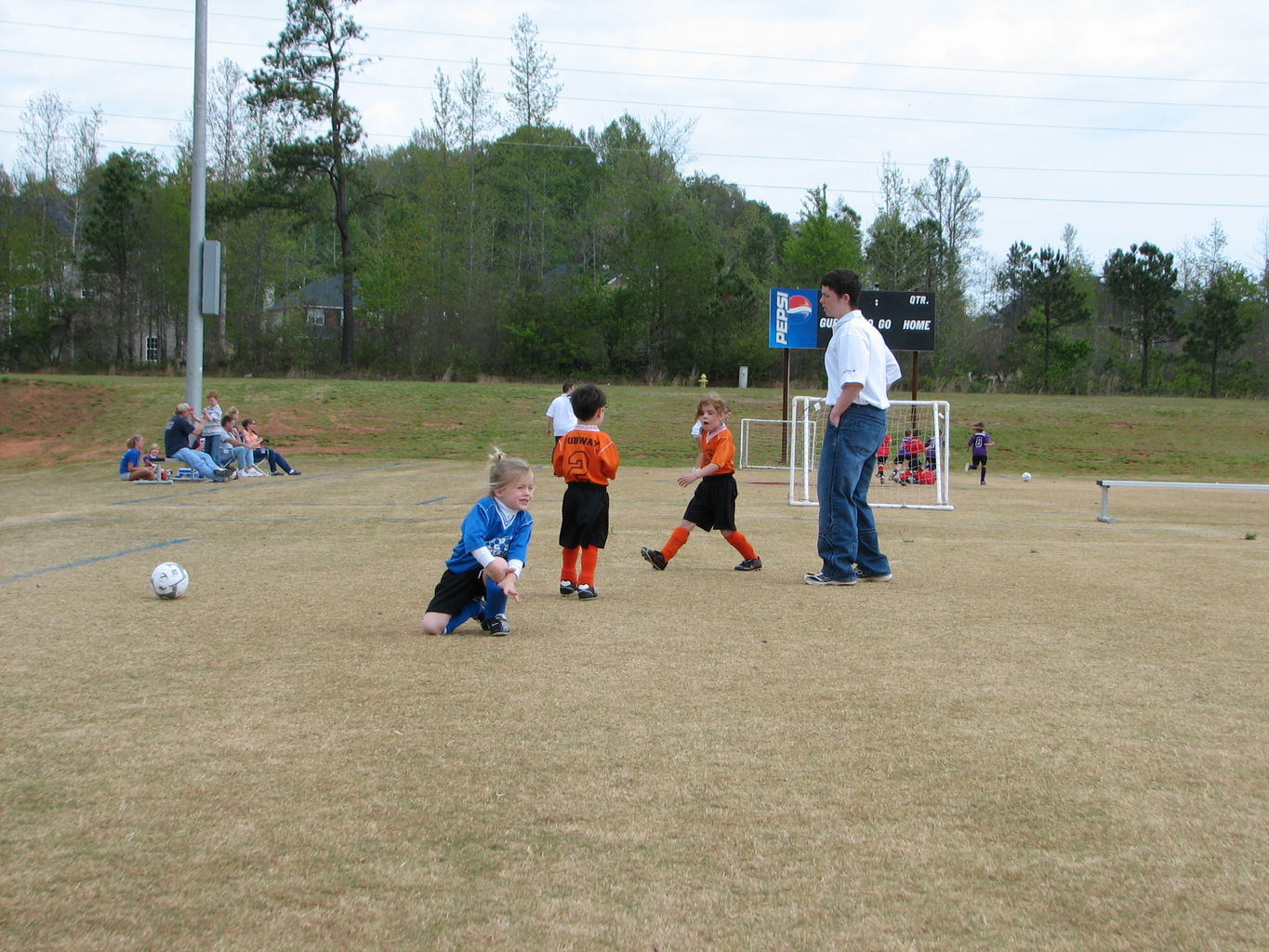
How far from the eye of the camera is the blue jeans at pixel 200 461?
19.0 metres

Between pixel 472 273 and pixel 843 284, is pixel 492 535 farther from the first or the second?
pixel 472 273

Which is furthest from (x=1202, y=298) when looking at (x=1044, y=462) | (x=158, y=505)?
(x=158, y=505)

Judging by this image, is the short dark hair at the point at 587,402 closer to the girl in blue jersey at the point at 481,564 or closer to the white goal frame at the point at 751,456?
the girl in blue jersey at the point at 481,564

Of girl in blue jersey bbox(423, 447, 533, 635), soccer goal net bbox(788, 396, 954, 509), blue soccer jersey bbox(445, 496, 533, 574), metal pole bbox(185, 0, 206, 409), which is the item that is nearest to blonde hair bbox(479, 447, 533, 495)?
girl in blue jersey bbox(423, 447, 533, 635)

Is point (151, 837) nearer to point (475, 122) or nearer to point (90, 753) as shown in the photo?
point (90, 753)

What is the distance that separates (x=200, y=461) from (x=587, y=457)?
13.9 m

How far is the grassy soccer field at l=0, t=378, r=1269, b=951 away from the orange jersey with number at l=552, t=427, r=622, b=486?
0.82m

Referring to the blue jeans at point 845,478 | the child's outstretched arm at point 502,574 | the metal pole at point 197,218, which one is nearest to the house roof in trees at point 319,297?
the metal pole at point 197,218

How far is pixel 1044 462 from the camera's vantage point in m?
29.9

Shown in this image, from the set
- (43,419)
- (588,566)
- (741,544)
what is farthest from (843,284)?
(43,419)

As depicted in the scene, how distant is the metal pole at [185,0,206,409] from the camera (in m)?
18.4

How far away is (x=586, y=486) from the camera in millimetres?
7320

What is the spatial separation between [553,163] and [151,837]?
200ft

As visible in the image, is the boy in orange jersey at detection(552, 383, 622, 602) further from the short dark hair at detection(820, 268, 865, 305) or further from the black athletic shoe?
the short dark hair at detection(820, 268, 865, 305)
